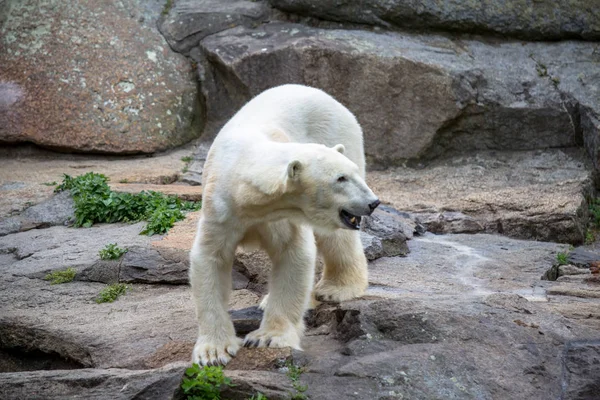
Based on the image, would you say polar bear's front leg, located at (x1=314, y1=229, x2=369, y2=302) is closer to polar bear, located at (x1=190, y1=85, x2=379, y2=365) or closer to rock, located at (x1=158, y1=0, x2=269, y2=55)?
polar bear, located at (x1=190, y1=85, x2=379, y2=365)

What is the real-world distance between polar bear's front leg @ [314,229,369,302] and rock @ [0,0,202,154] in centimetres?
496

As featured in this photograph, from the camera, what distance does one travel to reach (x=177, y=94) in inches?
412

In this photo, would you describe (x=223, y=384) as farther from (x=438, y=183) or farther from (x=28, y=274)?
(x=438, y=183)

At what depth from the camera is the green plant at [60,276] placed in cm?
643

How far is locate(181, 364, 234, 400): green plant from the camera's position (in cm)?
394

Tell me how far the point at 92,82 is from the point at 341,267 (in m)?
5.77

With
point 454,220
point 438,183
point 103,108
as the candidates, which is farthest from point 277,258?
point 103,108

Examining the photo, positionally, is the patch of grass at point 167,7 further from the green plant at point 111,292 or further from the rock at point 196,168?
the green plant at point 111,292

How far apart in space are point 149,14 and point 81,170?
2656 millimetres

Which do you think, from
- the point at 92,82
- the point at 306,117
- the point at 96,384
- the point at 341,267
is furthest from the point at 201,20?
the point at 96,384

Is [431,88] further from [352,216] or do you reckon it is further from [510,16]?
[352,216]

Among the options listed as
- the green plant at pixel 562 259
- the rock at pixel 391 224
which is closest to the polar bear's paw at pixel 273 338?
the rock at pixel 391 224

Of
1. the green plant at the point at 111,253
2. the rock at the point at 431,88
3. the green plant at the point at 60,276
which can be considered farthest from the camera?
the rock at the point at 431,88

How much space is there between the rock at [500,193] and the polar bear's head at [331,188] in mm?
4174
